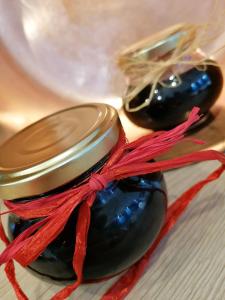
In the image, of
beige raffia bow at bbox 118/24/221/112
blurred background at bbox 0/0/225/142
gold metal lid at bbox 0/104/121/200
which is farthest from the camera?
blurred background at bbox 0/0/225/142

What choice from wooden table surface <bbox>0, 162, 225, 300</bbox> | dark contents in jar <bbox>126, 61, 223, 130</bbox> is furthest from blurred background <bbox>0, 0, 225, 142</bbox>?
wooden table surface <bbox>0, 162, 225, 300</bbox>

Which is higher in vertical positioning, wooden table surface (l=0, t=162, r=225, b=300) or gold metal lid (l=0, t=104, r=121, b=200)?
gold metal lid (l=0, t=104, r=121, b=200)

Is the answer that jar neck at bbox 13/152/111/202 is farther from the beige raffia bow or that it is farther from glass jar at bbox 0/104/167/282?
the beige raffia bow

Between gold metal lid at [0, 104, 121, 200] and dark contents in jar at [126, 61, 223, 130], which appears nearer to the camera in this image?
gold metal lid at [0, 104, 121, 200]

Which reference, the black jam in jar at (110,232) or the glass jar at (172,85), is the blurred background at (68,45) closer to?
the glass jar at (172,85)

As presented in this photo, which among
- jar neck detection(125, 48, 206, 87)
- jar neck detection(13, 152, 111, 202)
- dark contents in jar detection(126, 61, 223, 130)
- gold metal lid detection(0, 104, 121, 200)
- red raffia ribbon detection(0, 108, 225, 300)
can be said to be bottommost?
dark contents in jar detection(126, 61, 223, 130)

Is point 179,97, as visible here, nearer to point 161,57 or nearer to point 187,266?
point 161,57

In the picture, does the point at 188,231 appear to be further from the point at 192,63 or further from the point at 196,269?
the point at 192,63

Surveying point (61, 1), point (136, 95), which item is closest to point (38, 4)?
point (61, 1)
